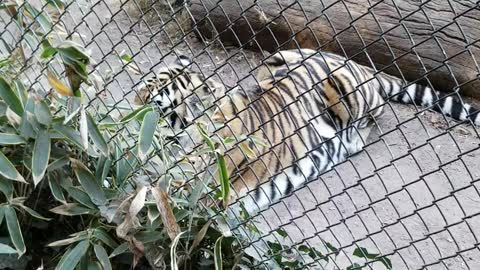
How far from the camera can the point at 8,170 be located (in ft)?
7.90

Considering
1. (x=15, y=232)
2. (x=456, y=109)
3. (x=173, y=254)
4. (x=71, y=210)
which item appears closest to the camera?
(x=173, y=254)

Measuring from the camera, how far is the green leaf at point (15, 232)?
2342mm

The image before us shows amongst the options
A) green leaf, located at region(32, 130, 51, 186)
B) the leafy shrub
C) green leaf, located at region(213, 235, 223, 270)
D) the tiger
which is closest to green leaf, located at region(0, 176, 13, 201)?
the leafy shrub

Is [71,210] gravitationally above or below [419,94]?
above

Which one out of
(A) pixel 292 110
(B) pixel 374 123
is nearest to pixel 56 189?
(A) pixel 292 110

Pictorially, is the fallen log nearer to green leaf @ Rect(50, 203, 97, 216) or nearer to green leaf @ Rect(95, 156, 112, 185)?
green leaf @ Rect(95, 156, 112, 185)

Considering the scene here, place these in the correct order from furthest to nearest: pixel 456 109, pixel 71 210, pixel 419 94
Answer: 1. pixel 419 94
2. pixel 456 109
3. pixel 71 210

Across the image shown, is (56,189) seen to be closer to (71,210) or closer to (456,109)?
(71,210)

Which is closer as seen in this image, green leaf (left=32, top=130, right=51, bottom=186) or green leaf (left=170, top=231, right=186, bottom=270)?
green leaf (left=170, top=231, right=186, bottom=270)

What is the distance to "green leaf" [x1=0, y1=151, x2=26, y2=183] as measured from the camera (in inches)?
94.2

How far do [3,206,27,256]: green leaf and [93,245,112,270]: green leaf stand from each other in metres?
0.25

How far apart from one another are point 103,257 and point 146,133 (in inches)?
18.0

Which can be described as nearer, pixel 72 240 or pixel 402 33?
pixel 72 240

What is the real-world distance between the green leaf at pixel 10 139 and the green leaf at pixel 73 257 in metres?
0.46
